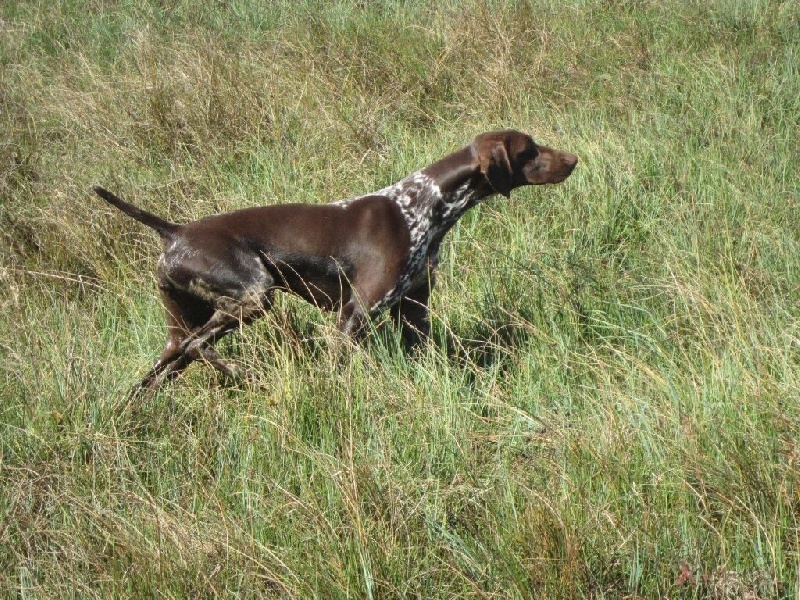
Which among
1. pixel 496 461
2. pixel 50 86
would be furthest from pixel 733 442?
pixel 50 86

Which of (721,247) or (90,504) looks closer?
(90,504)

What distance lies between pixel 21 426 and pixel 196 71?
4.13 metres

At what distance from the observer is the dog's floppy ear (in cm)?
508

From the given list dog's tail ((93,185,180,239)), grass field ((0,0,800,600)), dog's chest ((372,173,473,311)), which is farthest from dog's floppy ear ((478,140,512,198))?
dog's tail ((93,185,180,239))

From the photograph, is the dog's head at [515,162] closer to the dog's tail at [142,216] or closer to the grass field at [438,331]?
the grass field at [438,331]

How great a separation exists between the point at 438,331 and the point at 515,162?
0.87 m

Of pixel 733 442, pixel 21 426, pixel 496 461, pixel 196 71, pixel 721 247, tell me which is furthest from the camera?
pixel 196 71

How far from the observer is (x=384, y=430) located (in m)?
3.96

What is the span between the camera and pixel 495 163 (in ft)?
16.7

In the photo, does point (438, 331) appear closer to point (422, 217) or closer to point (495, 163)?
point (422, 217)

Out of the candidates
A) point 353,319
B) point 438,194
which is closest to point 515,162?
point 438,194

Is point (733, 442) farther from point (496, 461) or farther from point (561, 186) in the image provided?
point (561, 186)

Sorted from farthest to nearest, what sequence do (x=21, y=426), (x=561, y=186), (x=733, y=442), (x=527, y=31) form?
(x=527, y=31) < (x=561, y=186) < (x=21, y=426) < (x=733, y=442)

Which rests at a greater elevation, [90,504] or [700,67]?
[700,67]
